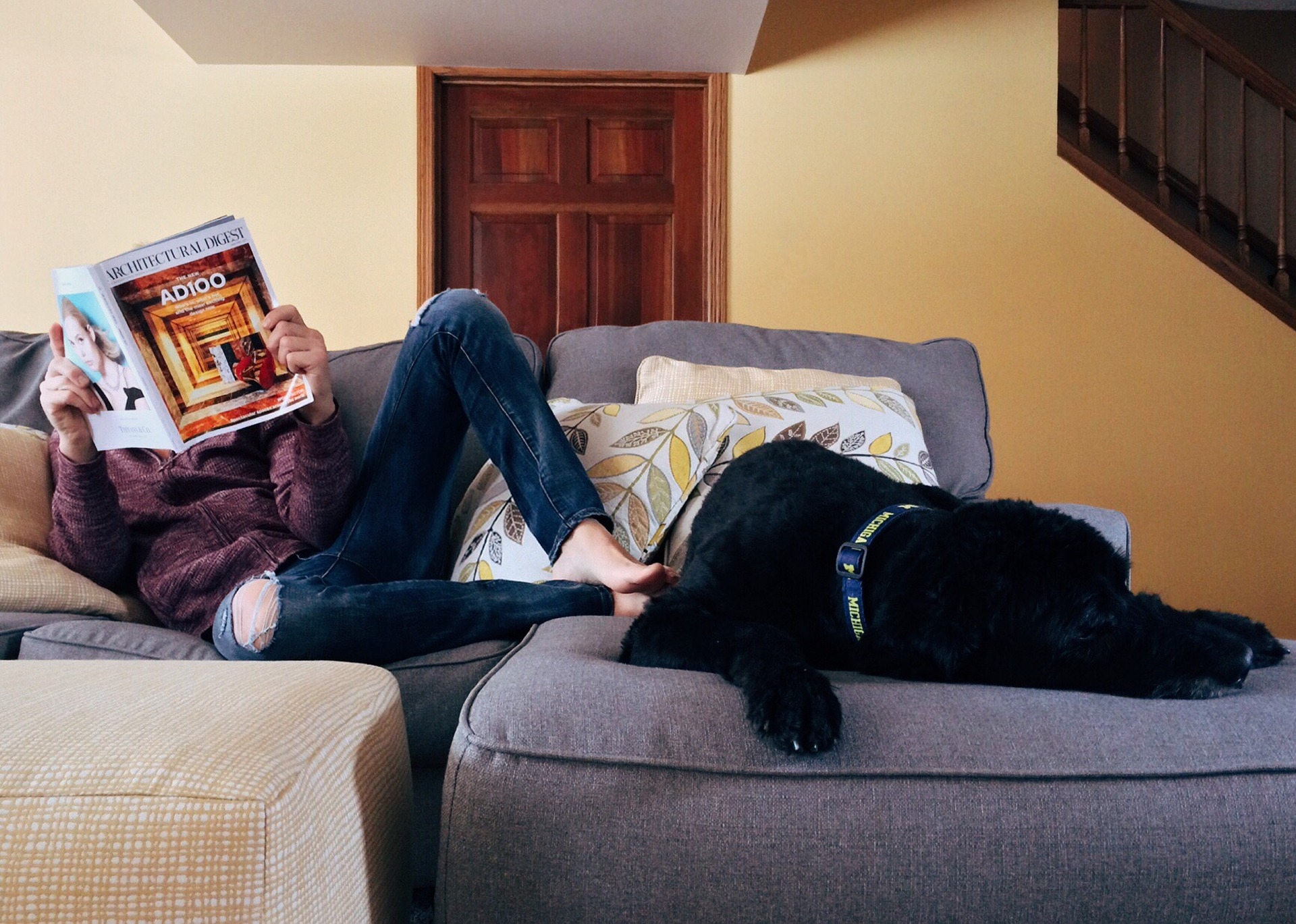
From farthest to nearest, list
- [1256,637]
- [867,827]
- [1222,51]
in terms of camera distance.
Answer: [1222,51]
[1256,637]
[867,827]

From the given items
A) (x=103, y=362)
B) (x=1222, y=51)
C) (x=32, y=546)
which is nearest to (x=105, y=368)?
(x=103, y=362)

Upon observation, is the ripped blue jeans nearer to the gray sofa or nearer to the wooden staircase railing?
the gray sofa

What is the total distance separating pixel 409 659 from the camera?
1.15 m

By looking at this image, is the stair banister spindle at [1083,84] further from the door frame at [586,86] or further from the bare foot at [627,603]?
the bare foot at [627,603]

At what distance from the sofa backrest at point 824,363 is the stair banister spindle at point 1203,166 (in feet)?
7.12

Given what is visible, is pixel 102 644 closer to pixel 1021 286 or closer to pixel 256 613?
pixel 256 613

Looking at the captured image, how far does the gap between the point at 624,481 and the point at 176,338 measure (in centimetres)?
66

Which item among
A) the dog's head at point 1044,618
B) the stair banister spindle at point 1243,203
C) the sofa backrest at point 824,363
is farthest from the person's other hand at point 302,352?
the stair banister spindle at point 1243,203

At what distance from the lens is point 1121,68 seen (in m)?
3.58

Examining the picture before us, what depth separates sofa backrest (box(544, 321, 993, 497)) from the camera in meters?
1.85

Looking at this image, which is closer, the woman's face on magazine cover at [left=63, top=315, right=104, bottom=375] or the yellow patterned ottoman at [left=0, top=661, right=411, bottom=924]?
the yellow patterned ottoman at [left=0, top=661, right=411, bottom=924]

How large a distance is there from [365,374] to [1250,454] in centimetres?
322

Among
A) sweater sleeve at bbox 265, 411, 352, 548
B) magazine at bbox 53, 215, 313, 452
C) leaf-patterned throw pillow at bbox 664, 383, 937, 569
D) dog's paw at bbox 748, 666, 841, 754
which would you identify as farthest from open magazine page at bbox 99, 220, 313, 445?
dog's paw at bbox 748, 666, 841, 754

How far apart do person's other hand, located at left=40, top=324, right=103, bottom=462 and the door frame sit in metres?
2.10
